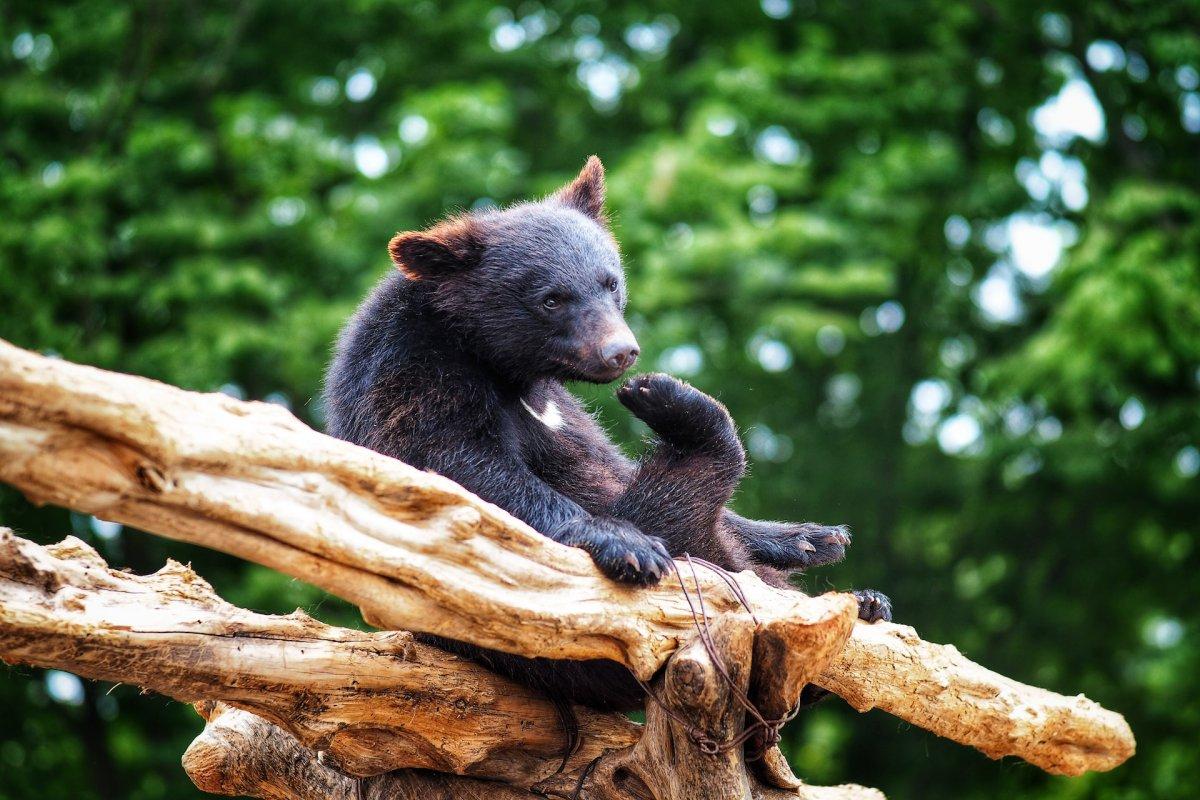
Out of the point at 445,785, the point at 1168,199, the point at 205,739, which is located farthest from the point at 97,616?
the point at 1168,199

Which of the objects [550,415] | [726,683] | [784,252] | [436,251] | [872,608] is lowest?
[784,252]

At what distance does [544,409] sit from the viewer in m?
5.73

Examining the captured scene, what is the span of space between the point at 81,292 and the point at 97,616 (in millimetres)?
8372

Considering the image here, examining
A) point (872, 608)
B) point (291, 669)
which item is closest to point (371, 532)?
point (291, 669)

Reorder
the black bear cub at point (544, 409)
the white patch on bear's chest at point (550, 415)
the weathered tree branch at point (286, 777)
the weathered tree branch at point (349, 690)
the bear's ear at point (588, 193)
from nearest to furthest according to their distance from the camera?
1. the weathered tree branch at point (349, 690)
2. the black bear cub at point (544, 409)
3. the weathered tree branch at point (286, 777)
4. the white patch on bear's chest at point (550, 415)
5. the bear's ear at point (588, 193)

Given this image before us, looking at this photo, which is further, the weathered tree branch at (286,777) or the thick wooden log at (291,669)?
the weathered tree branch at (286,777)

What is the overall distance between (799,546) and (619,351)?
1532 millimetres

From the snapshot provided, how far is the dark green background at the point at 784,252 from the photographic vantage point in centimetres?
1159

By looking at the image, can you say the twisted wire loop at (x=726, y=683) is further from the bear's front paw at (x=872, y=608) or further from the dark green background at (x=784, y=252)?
the dark green background at (x=784, y=252)

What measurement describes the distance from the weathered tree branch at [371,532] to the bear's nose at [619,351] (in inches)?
40.9

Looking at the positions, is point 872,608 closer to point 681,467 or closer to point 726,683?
point 681,467

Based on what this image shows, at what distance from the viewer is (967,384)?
14.8m

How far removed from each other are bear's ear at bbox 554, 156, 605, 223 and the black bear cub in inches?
10.4

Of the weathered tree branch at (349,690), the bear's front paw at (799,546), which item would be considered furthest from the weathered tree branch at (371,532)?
the bear's front paw at (799,546)
